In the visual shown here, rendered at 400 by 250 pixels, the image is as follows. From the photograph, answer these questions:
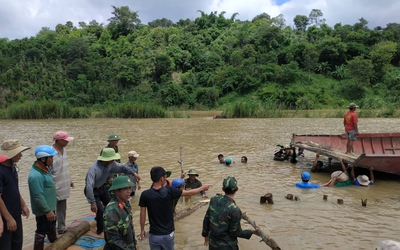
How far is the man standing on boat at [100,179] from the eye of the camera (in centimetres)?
448

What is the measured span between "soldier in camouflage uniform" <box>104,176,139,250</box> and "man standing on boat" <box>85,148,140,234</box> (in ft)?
4.97

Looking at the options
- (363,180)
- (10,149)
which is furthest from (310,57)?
(10,149)

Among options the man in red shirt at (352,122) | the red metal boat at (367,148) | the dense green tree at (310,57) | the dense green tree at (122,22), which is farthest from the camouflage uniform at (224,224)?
the dense green tree at (122,22)

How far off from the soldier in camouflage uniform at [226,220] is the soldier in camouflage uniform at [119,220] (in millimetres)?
889

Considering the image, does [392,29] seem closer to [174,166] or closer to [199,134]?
[199,134]

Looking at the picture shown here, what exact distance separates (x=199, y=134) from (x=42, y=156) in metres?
15.3

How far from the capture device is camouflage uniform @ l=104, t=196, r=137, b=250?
9.72 feet

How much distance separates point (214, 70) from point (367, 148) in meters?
49.8

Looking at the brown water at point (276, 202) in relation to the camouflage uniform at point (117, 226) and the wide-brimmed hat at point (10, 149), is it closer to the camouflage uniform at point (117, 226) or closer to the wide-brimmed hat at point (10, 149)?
the camouflage uniform at point (117, 226)

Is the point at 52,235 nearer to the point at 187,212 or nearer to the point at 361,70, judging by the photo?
the point at 187,212

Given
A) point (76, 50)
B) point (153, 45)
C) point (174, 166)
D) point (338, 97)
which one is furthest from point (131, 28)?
point (174, 166)

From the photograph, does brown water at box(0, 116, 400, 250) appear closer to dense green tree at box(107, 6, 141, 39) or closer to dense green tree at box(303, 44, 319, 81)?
dense green tree at box(303, 44, 319, 81)

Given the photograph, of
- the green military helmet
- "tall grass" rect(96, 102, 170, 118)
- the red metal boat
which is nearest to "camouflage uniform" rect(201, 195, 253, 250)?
the green military helmet

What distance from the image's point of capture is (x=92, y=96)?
2034 inches
